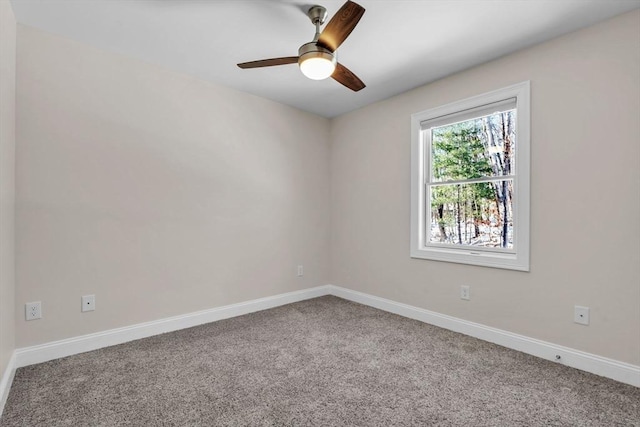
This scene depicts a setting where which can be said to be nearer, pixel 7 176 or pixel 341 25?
pixel 341 25

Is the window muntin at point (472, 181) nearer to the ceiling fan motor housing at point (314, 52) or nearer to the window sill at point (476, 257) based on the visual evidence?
the window sill at point (476, 257)

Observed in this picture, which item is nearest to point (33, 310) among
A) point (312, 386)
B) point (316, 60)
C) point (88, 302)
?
point (88, 302)

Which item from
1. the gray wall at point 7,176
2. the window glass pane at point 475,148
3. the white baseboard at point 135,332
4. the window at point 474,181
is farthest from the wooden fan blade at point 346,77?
the white baseboard at point 135,332

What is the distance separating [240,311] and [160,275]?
91 cm

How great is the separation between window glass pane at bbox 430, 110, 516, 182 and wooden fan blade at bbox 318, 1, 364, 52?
66.0 inches

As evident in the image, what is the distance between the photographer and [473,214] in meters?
2.89

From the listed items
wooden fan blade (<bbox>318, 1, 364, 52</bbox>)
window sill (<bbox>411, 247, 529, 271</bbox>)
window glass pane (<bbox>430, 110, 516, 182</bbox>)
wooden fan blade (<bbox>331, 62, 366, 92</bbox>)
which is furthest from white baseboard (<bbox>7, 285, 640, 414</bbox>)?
wooden fan blade (<bbox>318, 1, 364, 52</bbox>)

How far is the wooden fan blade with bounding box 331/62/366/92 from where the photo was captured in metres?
2.10

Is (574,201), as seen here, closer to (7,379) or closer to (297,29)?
(297,29)

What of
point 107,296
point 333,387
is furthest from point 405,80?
point 107,296

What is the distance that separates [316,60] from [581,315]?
2499mm

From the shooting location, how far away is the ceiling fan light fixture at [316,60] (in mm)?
1864

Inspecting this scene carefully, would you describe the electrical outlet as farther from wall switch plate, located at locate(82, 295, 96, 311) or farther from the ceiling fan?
the ceiling fan

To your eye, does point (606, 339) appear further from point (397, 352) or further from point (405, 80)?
point (405, 80)
